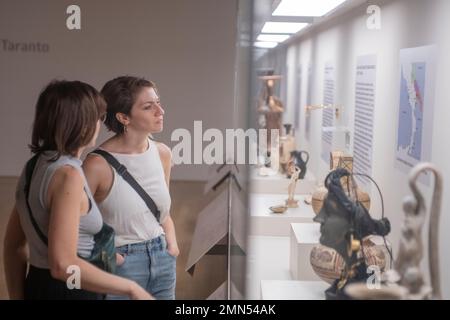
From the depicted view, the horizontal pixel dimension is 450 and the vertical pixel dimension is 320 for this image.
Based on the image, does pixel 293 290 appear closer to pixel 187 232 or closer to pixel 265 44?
pixel 187 232

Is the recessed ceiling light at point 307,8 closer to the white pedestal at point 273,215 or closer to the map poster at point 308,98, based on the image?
the map poster at point 308,98

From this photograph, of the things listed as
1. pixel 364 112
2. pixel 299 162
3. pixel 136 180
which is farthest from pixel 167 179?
pixel 364 112

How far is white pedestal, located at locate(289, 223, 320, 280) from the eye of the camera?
2100 millimetres

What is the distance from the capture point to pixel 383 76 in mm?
2154

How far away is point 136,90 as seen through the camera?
2.05 meters

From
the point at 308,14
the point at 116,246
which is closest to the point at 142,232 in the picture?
the point at 116,246

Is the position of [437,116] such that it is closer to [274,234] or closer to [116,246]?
[274,234]

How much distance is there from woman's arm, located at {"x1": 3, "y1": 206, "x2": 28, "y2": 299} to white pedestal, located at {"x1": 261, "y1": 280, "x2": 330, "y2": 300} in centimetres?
79

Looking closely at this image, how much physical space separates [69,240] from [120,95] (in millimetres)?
486

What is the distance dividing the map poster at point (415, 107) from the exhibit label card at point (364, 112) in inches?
3.8

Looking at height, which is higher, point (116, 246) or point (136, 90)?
point (136, 90)

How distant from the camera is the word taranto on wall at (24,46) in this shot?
2.07m
